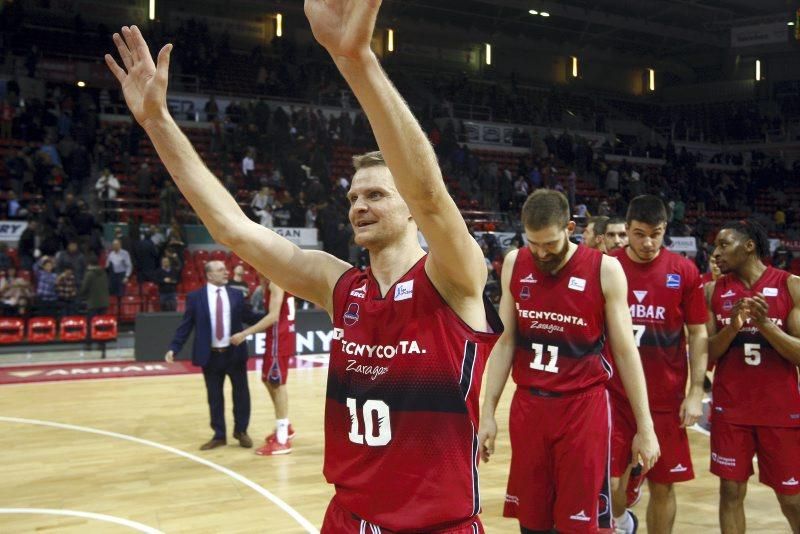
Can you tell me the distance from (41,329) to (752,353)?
469 inches

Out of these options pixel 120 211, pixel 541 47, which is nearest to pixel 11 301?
pixel 120 211

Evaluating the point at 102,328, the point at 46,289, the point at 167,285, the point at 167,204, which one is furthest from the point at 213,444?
the point at 167,204

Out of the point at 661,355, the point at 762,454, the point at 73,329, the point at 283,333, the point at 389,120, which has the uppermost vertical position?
the point at 389,120

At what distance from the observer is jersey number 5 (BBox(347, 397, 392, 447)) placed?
92.7 inches

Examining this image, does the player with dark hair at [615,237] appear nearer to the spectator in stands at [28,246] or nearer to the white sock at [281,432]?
the white sock at [281,432]

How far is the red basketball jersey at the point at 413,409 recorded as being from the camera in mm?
2318

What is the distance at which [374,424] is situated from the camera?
238cm

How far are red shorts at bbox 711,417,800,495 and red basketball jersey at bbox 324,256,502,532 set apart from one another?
2823 millimetres

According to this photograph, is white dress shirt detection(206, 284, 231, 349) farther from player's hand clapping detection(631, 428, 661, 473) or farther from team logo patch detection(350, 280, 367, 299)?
team logo patch detection(350, 280, 367, 299)

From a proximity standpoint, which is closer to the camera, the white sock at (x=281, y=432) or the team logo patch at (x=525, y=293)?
the team logo patch at (x=525, y=293)

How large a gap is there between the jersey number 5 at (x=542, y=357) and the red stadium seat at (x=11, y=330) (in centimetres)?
1136

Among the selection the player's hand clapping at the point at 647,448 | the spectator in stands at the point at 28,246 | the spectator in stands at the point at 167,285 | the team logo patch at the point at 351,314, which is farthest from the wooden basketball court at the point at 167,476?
the spectator in stands at the point at 28,246

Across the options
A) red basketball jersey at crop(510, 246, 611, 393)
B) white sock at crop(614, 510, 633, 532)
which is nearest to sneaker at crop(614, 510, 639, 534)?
white sock at crop(614, 510, 633, 532)

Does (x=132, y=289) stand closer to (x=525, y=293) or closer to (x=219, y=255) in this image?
(x=219, y=255)
